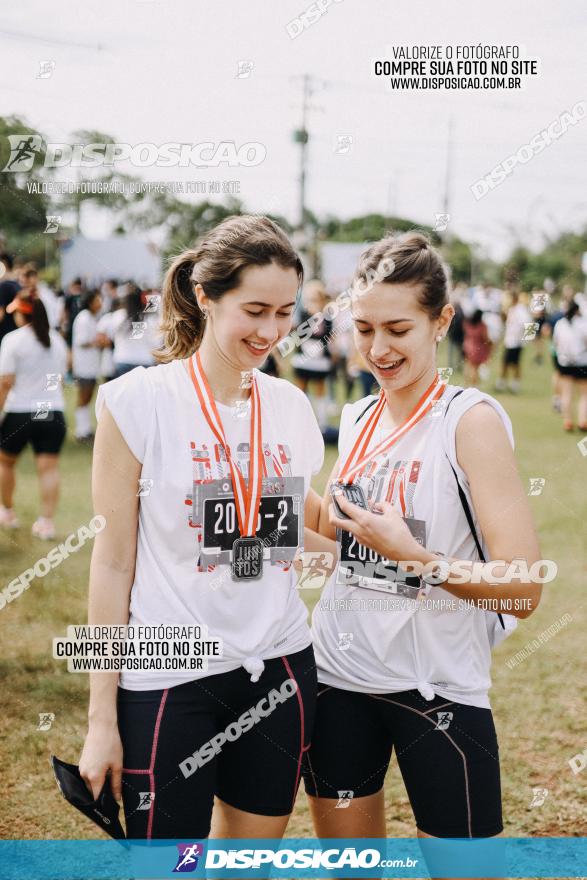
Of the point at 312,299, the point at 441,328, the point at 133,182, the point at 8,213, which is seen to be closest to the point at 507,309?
the point at 312,299

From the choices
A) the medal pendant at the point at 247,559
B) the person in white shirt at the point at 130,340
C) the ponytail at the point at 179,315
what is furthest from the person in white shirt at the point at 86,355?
the medal pendant at the point at 247,559

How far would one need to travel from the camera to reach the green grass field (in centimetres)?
328

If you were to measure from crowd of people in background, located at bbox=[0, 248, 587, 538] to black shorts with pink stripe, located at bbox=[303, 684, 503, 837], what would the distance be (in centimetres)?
102

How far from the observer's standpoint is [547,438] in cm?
1021

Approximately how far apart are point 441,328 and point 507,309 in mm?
→ 12471

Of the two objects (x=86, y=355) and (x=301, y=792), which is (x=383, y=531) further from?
(x=86, y=355)

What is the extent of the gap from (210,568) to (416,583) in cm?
52

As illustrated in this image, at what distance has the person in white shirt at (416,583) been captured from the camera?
76.0 inches

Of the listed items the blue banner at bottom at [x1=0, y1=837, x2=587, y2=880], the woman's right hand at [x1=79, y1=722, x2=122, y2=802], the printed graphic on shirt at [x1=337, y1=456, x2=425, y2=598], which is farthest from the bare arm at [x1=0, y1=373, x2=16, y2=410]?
the woman's right hand at [x1=79, y1=722, x2=122, y2=802]

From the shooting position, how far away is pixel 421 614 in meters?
2.07

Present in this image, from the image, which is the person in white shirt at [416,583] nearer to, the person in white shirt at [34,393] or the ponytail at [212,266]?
the ponytail at [212,266]

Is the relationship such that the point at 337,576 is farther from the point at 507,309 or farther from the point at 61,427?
the point at 507,309

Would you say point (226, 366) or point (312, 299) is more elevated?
point (312, 299)

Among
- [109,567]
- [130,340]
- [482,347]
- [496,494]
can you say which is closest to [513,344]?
[482,347]
